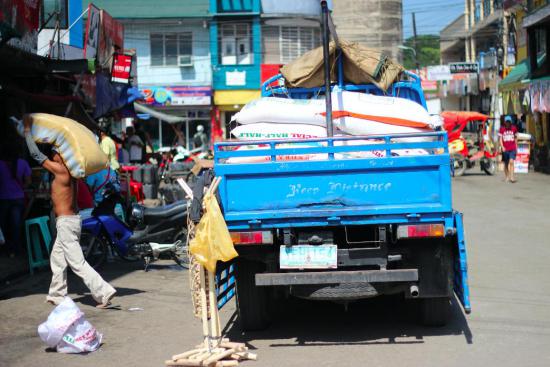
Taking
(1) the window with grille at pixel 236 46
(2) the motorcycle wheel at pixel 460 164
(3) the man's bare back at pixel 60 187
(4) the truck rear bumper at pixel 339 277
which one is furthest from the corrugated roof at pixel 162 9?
(4) the truck rear bumper at pixel 339 277

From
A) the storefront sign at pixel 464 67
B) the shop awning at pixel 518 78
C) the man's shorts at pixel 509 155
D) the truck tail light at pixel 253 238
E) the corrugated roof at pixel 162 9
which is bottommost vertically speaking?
the truck tail light at pixel 253 238

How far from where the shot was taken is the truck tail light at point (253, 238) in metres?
6.57

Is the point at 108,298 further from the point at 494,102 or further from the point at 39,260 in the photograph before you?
the point at 494,102

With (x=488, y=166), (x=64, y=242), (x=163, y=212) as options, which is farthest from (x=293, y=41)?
(x=64, y=242)

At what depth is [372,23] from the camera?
5153 cm

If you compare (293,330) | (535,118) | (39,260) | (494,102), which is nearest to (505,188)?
(535,118)

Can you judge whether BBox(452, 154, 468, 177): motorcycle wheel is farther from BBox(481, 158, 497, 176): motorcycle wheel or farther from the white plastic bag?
the white plastic bag

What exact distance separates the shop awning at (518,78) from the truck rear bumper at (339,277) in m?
25.2

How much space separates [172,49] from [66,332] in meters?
34.6

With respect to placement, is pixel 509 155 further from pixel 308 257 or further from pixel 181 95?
pixel 181 95

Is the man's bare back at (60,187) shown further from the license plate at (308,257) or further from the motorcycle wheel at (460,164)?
the motorcycle wheel at (460,164)

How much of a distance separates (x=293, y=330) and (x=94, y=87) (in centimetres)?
1045

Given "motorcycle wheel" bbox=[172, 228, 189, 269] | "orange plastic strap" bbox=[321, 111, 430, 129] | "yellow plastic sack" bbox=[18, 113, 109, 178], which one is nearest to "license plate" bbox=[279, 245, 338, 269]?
"orange plastic strap" bbox=[321, 111, 430, 129]

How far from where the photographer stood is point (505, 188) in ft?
72.7
